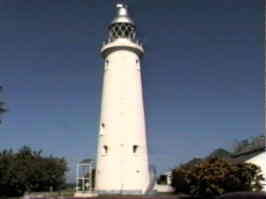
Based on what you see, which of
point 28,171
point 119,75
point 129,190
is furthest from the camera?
point 28,171

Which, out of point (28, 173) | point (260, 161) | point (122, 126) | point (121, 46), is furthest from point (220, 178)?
point (28, 173)

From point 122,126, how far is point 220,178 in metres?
9.54

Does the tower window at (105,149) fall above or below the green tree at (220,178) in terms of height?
above

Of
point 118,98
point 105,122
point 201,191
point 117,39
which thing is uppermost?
point 117,39

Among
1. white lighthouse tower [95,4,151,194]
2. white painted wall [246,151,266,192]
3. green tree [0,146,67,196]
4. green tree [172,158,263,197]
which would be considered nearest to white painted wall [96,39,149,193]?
white lighthouse tower [95,4,151,194]

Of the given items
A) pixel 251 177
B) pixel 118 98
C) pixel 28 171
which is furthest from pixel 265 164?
pixel 28 171

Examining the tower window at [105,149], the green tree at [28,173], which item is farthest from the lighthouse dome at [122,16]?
the green tree at [28,173]

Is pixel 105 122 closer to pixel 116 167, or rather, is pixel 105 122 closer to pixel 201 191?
pixel 116 167

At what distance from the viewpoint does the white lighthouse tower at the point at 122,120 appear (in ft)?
97.4

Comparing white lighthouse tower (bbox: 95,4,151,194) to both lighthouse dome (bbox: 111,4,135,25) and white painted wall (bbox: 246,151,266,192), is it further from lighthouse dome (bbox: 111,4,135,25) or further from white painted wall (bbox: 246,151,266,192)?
white painted wall (bbox: 246,151,266,192)

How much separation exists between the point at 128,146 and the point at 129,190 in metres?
3.55

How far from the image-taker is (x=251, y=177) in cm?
2566

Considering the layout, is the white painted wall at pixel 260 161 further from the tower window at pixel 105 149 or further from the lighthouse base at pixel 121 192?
the tower window at pixel 105 149

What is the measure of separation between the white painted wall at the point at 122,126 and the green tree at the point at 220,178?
5.31 meters
